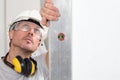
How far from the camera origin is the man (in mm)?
1247

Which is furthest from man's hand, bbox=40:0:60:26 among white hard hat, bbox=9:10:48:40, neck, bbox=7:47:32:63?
neck, bbox=7:47:32:63

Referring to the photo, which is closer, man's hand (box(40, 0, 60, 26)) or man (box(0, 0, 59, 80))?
man's hand (box(40, 0, 60, 26))

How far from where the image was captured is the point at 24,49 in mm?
1495

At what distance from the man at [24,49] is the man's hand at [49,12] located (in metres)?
0.68

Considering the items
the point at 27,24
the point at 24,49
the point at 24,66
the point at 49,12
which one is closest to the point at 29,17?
the point at 27,24

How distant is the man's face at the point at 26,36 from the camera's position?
141cm
